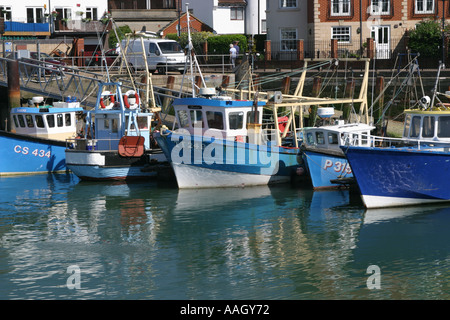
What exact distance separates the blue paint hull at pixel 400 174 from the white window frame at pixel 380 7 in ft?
84.3

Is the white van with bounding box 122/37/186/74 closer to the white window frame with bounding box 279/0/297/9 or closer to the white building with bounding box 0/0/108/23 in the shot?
the white window frame with bounding box 279/0/297/9

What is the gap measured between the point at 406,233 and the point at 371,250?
6.01 ft

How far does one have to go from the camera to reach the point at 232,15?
6072cm

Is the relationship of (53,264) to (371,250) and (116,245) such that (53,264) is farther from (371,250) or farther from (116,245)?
(371,250)

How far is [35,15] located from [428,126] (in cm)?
4326

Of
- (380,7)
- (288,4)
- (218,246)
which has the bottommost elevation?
(218,246)

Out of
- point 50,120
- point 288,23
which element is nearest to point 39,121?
point 50,120

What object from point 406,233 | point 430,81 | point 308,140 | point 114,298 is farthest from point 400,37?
point 114,298

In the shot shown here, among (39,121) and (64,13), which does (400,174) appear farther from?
(64,13)

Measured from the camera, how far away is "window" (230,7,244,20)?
60594 mm

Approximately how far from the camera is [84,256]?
18.4 metres

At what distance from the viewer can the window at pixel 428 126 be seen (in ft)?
78.4

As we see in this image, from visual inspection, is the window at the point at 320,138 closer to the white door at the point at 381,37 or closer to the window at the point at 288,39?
the white door at the point at 381,37

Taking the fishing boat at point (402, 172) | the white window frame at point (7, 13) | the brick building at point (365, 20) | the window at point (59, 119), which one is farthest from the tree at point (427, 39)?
the white window frame at point (7, 13)
